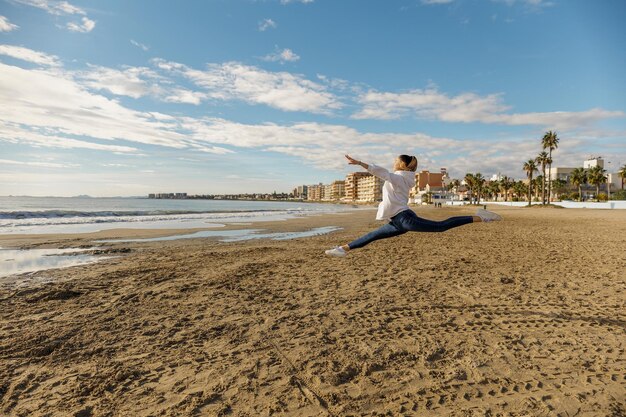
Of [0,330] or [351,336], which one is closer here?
[351,336]

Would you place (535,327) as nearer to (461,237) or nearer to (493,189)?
(461,237)

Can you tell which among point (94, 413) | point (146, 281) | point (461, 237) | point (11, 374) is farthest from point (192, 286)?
point (461, 237)

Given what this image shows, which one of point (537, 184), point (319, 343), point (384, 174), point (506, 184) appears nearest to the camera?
point (319, 343)

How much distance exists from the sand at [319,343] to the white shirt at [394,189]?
5.89 ft

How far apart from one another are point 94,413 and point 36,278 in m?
Answer: 7.70

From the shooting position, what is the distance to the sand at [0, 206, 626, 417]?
3.50 meters

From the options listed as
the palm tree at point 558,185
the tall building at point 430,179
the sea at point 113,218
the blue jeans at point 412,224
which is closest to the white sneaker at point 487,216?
the blue jeans at point 412,224

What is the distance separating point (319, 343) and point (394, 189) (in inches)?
106

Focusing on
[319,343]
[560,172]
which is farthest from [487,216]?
[560,172]

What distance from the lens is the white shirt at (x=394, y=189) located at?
18.7 feet

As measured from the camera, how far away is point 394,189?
5.79 metres

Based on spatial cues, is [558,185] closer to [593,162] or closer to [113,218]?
[593,162]

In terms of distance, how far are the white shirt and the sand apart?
1794 millimetres

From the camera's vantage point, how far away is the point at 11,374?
13.3ft
